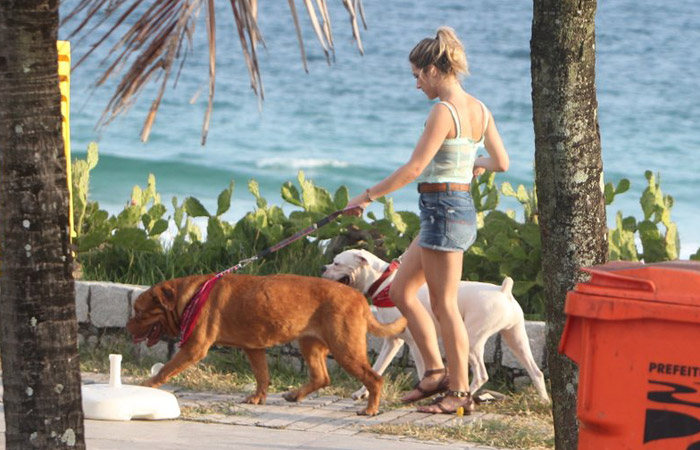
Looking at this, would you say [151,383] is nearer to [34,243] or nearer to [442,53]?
[442,53]

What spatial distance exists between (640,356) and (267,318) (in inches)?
126

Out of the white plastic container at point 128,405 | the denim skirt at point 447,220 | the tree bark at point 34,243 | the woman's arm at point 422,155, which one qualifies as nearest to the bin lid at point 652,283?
the tree bark at point 34,243

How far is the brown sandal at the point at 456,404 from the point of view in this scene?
23.4ft

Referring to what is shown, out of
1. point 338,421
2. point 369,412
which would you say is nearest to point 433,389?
point 369,412

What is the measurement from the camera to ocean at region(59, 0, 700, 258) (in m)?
25.5

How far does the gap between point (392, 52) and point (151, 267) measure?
94.2 ft

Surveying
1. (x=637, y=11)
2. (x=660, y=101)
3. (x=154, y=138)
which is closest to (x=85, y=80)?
(x=154, y=138)

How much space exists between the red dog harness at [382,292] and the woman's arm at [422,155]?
0.88 m

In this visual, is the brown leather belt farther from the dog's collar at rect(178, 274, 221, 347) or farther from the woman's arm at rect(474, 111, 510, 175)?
the dog's collar at rect(178, 274, 221, 347)

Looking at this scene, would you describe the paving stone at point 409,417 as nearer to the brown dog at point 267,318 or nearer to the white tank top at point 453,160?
the brown dog at point 267,318

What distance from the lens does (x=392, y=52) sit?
3722cm

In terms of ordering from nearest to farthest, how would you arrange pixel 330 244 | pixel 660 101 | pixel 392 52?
pixel 330 244
pixel 660 101
pixel 392 52

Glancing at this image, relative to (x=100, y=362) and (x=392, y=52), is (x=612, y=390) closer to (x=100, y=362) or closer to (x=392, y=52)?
(x=100, y=362)

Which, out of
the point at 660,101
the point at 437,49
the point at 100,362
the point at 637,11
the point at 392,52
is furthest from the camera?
the point at 637,11
